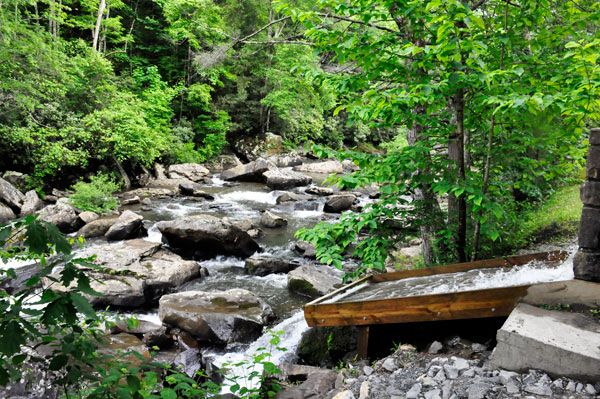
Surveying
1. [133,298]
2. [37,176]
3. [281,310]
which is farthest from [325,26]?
[37,176]

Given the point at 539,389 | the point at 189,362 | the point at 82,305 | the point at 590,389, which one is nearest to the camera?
the point at 82,305

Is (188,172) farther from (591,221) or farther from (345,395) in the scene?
(591,221)

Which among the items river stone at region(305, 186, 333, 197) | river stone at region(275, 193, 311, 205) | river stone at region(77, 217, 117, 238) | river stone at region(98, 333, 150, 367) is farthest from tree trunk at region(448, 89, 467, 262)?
river stone at region(305, 186, 333, 197)

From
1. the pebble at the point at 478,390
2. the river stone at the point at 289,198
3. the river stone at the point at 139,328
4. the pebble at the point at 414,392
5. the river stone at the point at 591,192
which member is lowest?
the river stone at the point at 139,328

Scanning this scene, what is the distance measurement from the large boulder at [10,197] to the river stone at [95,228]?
3.12 metres

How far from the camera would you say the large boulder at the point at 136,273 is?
729 centimetres

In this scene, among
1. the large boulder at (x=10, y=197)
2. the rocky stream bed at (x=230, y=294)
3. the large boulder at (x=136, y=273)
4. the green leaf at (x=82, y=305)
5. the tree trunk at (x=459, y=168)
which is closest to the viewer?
the green leaf at (x=82, y=305)

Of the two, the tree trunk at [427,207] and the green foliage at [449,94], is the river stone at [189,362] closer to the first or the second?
the green foliage at [449,94]

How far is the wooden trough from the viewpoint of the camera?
3.19 m

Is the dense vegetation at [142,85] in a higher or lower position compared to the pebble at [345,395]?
higher

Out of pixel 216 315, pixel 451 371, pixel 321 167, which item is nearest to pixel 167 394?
pixel 451 371

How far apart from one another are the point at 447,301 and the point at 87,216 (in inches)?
495

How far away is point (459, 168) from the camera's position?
4414mm

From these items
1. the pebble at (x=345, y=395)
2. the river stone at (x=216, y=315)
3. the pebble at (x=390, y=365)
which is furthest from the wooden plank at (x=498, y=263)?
the river stone at (x=216, y=315)
